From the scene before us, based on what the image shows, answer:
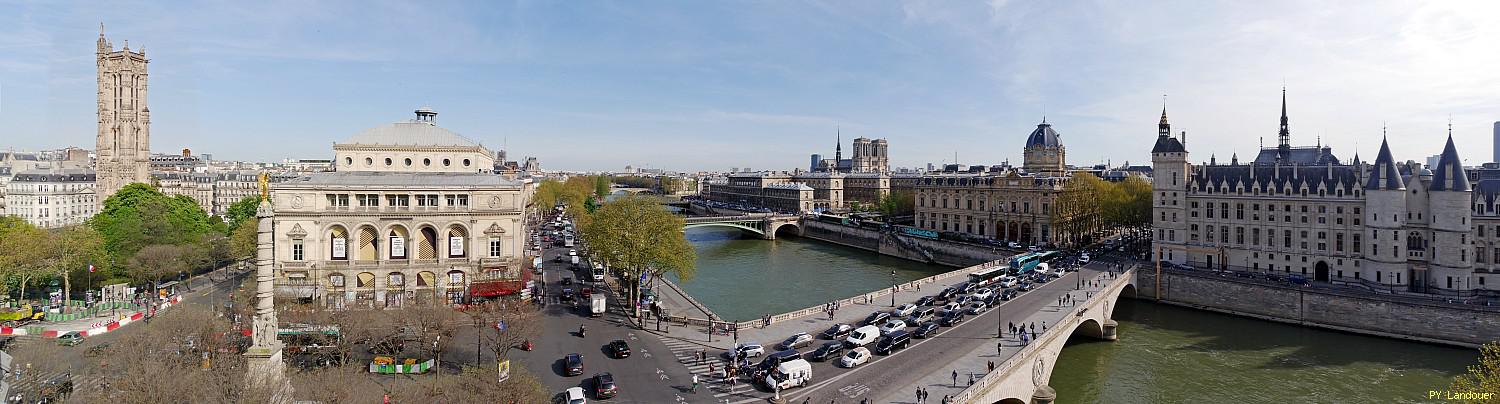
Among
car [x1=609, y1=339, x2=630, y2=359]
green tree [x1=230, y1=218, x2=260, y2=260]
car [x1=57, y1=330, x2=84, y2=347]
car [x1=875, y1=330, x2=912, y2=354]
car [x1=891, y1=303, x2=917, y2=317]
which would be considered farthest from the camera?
green tree [x1=230, y1=218, x2=260, y2=260]

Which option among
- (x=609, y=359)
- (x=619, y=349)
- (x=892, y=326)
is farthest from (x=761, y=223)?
(x=609, y=359)

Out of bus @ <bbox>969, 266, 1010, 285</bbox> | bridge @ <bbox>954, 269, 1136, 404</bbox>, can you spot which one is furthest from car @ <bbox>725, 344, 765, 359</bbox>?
bus @ <bbox>969, 266, 1010, 285</bbox>

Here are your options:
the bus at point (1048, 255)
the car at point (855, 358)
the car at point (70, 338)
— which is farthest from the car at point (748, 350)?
the bus at point (1048, 255)

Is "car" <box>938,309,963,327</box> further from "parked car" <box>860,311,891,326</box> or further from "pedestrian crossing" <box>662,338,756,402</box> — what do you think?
"pedestrian crossing" <box>662,338,756,402</box>

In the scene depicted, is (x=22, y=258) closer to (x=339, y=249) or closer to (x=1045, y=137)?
(x=339, y=249)

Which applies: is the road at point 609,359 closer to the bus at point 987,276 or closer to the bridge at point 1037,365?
the bridge at point 1037,365

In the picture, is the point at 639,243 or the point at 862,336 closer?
Answer: the point at 862,336
